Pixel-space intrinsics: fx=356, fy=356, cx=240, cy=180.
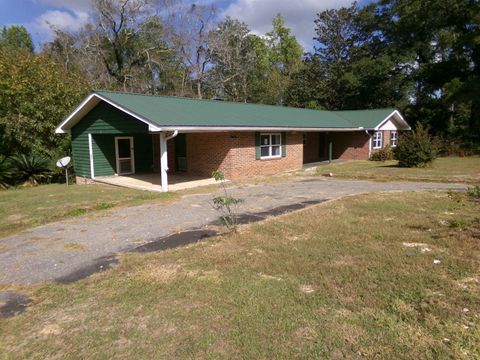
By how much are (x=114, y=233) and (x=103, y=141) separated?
407 inches

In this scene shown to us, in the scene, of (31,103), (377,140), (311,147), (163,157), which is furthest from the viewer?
(377,140)

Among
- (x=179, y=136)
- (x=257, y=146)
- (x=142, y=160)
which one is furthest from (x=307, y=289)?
(x=142, y=160)

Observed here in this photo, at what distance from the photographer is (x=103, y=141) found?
54.4ft

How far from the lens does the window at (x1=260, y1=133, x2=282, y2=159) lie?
Result: 1700 centimetres

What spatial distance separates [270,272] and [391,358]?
2.12m

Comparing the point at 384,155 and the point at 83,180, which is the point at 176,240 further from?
the point at 384,155

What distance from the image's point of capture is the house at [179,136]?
13.3 meters

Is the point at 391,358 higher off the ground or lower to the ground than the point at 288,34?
lower

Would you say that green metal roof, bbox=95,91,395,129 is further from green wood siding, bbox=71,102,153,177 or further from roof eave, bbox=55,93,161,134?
green wood siding, bbox=71,102,153,177

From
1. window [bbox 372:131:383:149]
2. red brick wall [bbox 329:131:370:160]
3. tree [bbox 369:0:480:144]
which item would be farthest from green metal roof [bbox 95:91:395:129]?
tree [bbox 369:0:480:144]

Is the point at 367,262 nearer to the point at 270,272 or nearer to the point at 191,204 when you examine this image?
the point at 270,272

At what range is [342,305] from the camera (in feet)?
12.9

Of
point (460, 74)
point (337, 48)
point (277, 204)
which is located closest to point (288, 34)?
point (337, 48)

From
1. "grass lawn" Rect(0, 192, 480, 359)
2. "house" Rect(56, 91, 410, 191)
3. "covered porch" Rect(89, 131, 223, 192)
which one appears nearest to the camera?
"grass lawn" Rect(0, 192, 480, 359)
